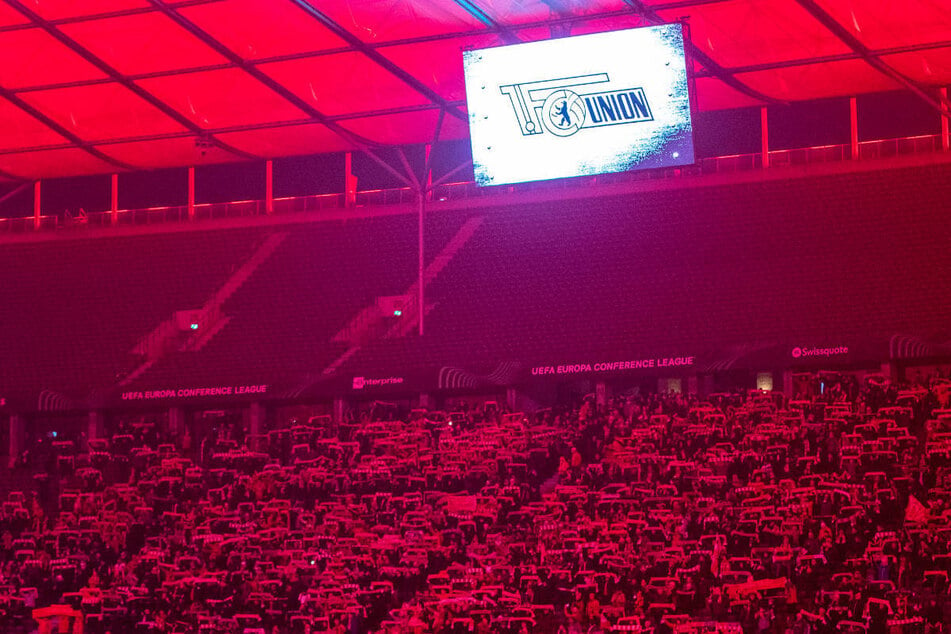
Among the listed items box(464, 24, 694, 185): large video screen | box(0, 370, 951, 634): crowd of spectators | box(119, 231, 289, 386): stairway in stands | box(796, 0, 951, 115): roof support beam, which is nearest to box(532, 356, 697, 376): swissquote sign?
box(0, 370, 951, 634): crowd of spectators

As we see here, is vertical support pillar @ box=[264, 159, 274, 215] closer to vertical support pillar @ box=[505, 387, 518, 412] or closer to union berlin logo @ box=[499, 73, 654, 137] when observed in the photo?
vertical support pillar @ box=[505, 387, 518, 412]

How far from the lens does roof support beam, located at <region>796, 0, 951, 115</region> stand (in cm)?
2749

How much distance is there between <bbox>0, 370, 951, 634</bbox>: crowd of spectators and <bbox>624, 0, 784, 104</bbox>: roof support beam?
19.8ft

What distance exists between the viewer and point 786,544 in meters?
23.6

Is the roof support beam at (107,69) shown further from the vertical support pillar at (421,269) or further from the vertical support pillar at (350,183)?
the vertical support pillar at (421,269)

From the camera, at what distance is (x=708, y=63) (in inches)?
1173

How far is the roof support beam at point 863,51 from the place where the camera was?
2749cm

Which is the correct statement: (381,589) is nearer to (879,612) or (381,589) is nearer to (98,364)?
(879,612)

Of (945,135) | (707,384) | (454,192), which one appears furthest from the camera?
(454,192)

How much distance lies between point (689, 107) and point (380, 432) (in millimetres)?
9949

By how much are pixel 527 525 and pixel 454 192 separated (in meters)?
11.7

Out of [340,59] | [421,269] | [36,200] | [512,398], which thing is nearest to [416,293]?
[421,269]

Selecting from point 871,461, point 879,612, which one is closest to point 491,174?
point 871,461

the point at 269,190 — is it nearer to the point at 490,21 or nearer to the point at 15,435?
the point at 15,435
